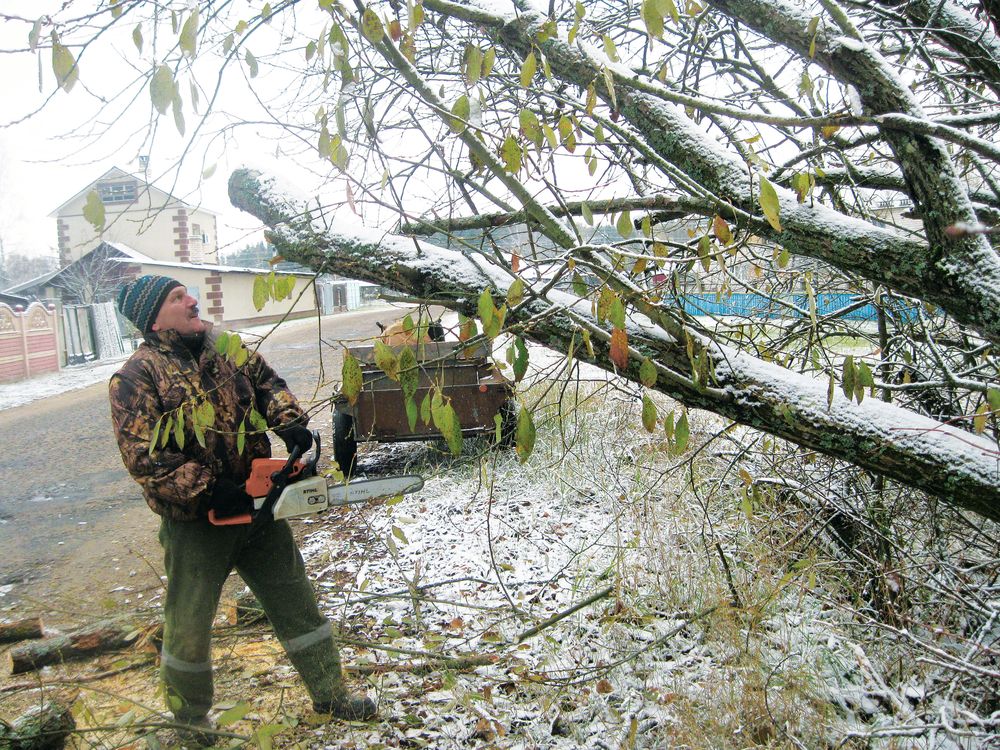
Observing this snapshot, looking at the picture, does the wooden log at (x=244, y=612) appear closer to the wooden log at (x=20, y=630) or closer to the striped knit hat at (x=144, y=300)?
the wooden log at (x=20, y=630)

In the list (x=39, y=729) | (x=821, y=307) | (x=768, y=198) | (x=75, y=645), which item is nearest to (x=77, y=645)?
(x=75, y=645)

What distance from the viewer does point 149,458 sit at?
2441mm

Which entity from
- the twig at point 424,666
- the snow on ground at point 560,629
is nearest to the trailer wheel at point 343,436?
the snow on ground at point 560,629

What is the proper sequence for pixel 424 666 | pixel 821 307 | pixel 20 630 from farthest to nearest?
pixel 821 307, pixel 20 630, pixel 424 666

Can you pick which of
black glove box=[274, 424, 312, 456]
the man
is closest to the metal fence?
black glove box=[274, 424, 312, 456]

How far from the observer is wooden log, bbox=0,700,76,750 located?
7.71 feet

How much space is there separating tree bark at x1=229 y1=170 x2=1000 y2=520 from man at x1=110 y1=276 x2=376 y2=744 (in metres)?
0.72

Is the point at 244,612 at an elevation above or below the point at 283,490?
below

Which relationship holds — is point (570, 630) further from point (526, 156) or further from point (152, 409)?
point (526, 156)

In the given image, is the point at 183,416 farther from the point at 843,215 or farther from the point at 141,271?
the point at 141,271

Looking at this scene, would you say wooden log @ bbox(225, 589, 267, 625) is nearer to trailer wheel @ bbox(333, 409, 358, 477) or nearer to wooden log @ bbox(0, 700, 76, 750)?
wooden log @ bbox(0, 700, 76, 750)

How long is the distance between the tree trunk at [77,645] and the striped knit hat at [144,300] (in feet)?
5.34

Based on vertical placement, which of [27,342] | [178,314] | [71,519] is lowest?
[71,519]

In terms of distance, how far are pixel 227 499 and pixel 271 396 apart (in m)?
0.52
